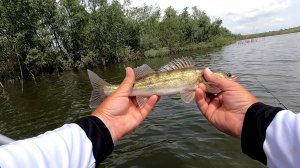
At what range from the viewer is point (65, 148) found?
6.75 ft

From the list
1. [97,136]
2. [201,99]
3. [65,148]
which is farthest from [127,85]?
[65,148]

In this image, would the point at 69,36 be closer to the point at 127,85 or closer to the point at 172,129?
the point at 172,129

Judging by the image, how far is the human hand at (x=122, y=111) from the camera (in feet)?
10.3

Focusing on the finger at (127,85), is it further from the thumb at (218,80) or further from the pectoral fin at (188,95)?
the thumb at (218,80)

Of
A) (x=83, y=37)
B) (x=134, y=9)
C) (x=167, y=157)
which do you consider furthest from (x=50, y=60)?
(x=167, y=157)

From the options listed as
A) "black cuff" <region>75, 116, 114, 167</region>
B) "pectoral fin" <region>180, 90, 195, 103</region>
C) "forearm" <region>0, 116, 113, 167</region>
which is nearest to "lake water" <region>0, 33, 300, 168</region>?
"pectoral fin" <region>180, 90, 195, 103</region>

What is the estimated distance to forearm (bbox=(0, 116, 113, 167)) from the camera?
1781 mm

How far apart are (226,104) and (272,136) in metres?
1.34

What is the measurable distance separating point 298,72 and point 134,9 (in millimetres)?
48565

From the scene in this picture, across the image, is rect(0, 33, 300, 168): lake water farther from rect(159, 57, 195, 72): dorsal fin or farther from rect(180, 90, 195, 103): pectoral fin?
rect(159, 57, 195, 72): dorsal fin

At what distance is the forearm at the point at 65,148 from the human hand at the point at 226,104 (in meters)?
1.24

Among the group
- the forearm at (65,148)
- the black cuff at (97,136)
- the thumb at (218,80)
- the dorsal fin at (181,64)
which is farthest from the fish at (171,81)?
the forearm at (65,148)

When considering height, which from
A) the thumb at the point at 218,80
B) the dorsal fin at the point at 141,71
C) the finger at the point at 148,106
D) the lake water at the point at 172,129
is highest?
the dorsal fin at the point at 141,71

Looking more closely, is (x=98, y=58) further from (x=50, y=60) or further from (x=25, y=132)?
(x=25, y=132)
